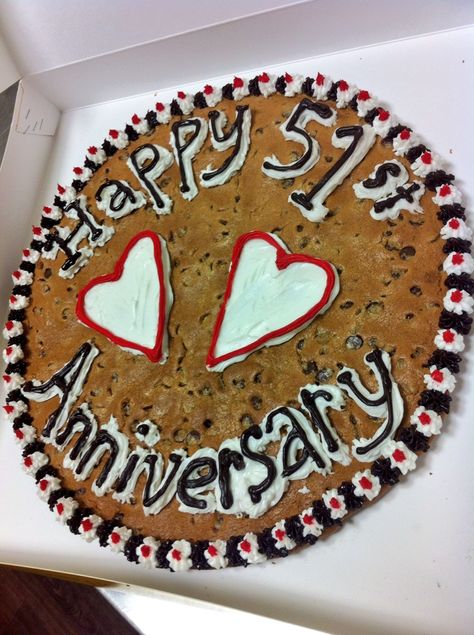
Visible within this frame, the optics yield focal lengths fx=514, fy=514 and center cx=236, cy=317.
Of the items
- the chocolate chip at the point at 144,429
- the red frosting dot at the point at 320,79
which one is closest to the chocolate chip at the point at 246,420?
the chocolate chip at the point at 144,429

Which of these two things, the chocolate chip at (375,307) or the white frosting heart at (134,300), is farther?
the white frosting heart at (134,300)

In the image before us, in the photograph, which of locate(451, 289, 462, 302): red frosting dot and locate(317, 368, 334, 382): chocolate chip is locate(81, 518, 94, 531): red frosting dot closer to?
locate(317, 368, 334, 382): chocolate chip

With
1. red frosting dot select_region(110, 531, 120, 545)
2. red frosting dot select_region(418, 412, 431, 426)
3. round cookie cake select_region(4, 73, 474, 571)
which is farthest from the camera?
red frosting dot select_region(110, 531, 120, 545)

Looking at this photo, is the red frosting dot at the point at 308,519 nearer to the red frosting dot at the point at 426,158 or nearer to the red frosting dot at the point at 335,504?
the red frosting dot at the point at 335,504

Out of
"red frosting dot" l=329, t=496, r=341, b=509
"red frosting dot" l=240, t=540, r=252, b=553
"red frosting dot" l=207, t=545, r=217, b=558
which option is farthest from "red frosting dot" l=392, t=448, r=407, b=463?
"red frosting dot" l=207, t=545, r=217, b=558

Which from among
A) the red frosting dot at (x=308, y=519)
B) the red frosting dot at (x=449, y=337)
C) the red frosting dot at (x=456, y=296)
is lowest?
the red frosting dot at (x=308, y=519)

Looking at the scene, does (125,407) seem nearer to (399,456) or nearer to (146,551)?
(146,551)

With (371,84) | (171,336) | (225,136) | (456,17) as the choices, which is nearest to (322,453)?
(171,336)
